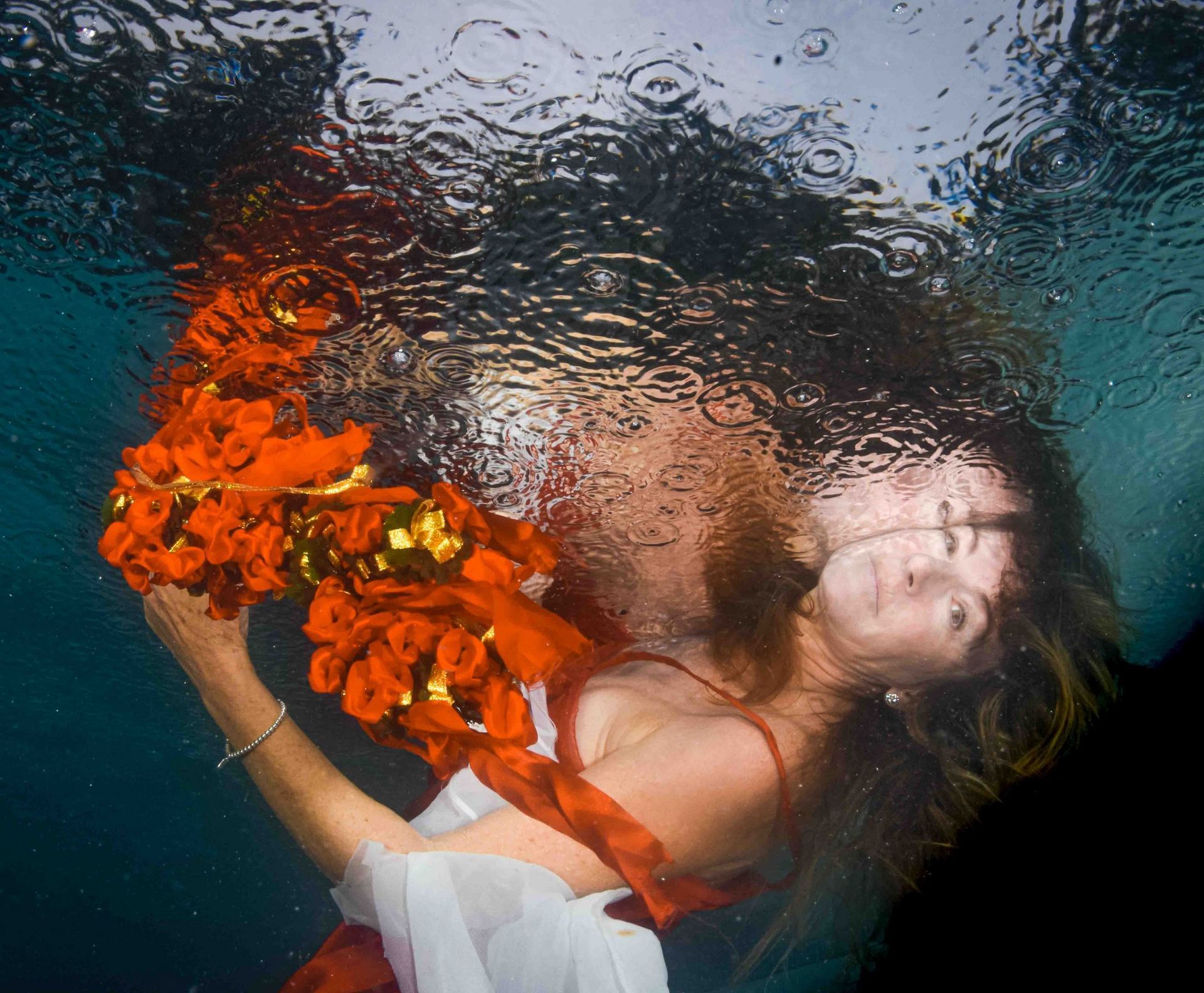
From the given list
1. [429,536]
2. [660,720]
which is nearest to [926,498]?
[660,720]

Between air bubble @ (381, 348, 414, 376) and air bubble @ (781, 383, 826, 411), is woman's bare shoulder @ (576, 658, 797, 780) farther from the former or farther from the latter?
air bubble @ (381, 348, 414, 376)

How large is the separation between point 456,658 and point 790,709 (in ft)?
5.54

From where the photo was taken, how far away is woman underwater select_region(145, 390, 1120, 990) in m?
2.06

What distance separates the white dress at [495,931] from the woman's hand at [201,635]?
0.99 m

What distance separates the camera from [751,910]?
5098 mm

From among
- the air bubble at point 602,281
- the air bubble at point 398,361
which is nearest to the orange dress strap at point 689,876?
the air bubble at point 398,361

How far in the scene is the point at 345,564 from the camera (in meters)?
2.26

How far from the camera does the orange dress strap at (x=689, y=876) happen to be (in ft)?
7.87

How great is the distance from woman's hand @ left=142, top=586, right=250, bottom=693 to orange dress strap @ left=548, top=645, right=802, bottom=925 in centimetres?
133

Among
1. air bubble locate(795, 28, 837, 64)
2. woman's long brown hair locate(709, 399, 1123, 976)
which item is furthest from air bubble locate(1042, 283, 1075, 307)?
air bubble locate(795, 28, 837, 64)

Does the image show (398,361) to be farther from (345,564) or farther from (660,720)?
(660,720)

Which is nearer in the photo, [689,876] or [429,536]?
[429,536]

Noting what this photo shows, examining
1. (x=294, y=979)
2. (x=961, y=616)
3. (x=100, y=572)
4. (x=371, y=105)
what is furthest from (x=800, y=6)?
(x=100, y=572)

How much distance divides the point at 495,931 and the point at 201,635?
65.4 inches
